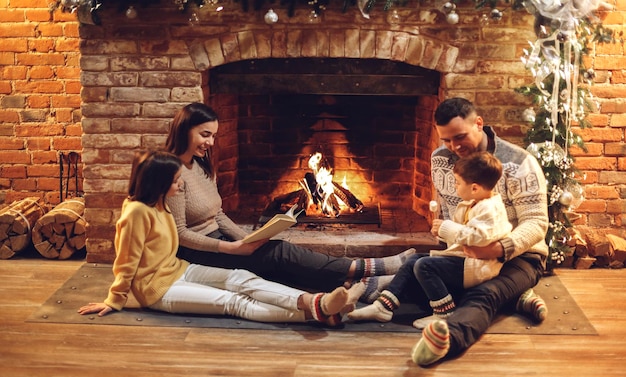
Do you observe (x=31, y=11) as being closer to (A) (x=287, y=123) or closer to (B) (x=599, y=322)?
(A) (x=287, y=123)

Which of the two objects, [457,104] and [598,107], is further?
[598,107]

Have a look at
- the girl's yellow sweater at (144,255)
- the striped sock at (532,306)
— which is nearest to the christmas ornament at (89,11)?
the girl's yellow sweater at (144,255)

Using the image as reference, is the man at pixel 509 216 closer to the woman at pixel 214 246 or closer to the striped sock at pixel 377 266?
the striped sock at pixel 377 266

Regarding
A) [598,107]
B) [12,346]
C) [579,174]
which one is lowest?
[12,346]

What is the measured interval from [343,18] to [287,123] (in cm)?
112

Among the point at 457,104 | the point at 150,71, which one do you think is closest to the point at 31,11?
the point at 150,71

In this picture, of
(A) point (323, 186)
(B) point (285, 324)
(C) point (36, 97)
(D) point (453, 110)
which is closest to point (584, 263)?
(D) point (453, 110)

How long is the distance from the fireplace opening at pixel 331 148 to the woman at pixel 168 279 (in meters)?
1.20

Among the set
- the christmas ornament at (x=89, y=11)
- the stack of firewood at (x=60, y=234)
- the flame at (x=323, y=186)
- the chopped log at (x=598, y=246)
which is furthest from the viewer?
the flame at (x=323, y=186)

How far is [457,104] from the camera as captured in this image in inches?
145

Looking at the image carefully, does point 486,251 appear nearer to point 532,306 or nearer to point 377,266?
point 532,306

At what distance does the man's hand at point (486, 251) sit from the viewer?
3.59 metres

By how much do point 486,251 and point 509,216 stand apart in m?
0.33

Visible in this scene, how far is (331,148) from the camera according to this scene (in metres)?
5.26
